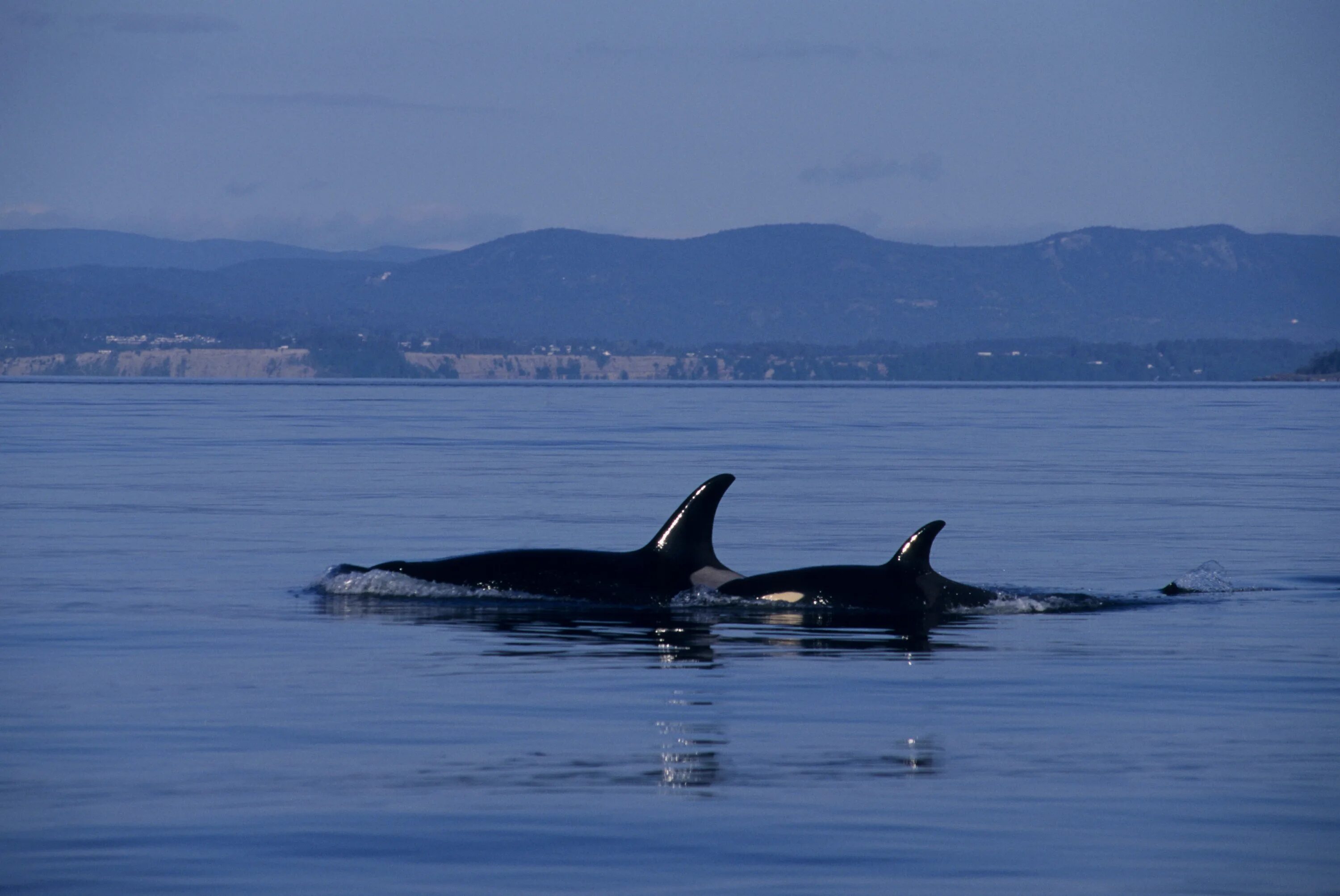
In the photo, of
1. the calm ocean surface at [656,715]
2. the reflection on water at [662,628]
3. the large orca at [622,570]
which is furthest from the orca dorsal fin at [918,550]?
the large orca at [622,570]

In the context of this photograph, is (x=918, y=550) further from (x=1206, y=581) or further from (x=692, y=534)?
(x=1206, y=581)

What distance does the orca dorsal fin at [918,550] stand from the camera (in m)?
21.2

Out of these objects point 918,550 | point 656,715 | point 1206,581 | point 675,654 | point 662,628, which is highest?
point 918,550

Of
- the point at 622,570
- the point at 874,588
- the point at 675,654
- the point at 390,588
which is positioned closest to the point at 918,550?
the point at 874,588

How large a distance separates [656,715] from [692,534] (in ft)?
25.1

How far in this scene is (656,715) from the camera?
14.7m

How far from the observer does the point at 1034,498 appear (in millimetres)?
41719

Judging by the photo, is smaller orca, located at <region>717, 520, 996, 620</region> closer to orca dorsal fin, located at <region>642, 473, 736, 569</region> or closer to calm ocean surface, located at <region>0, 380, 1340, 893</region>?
orca dorsal fin, located at <region>642, 473, 736, 569</region>

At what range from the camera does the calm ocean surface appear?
33.5 ft

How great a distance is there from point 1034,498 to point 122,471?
75.2 ft

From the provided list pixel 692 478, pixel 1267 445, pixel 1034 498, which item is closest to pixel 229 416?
pixel 1267 445

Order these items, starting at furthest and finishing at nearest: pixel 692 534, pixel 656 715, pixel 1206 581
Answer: pixel 1206 581
pixel 692 534
pixel 656 715

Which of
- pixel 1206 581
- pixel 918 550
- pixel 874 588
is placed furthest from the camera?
pixel 1206 581

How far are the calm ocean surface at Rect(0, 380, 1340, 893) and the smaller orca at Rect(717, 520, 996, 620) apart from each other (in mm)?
677
